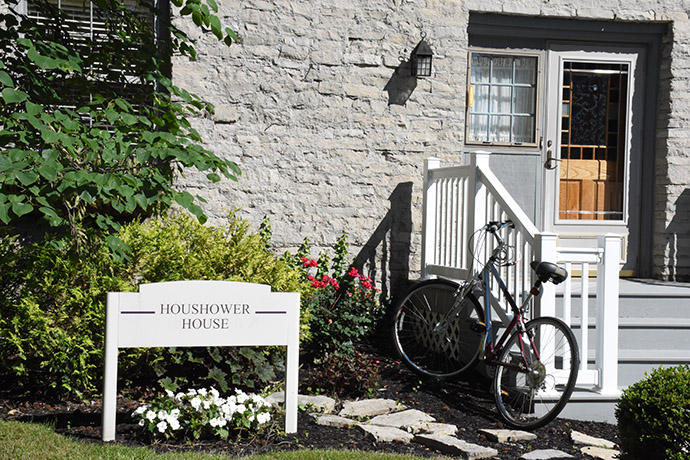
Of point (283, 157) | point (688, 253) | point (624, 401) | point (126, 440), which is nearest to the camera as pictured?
point (624, 401)

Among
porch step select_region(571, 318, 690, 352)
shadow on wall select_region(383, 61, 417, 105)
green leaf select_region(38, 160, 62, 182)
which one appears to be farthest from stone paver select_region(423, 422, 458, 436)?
shadow on wall select_region(383, 61, 417, 105)

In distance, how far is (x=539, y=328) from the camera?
480 centimetres

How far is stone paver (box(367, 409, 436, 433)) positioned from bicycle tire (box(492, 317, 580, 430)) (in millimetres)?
521

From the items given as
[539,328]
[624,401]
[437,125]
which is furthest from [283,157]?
[624,401]

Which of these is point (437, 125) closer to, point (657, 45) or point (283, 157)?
point (283, 157)

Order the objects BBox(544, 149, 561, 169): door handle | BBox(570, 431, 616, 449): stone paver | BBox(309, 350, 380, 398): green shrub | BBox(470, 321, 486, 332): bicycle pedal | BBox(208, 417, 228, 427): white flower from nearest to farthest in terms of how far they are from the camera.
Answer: BBox(208, 417, 228, 427): white flower < BBox(570, 431, 616, 449): stone paver < BBox(309, 350, 380, 398): green shrub < BBox(470, 321, 486, 332): bicycle pedal < BBox(544, 149, 561, 169): door handle

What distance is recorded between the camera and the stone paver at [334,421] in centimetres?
440

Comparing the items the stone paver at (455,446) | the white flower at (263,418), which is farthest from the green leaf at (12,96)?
the stone paver at (455,446)

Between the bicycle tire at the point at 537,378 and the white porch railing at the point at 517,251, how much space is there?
0.18 m

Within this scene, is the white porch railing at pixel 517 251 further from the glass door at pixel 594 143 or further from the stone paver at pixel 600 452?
the glass door at pixel 594 143

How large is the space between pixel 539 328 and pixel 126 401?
2.73 m

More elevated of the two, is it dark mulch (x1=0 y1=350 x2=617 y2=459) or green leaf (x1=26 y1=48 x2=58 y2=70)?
green leaf (x1=26 y1=48 x2=58 y2=70)

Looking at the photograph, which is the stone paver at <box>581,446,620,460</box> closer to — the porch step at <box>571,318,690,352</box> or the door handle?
the porch step at <box>571,318,690,352</box>

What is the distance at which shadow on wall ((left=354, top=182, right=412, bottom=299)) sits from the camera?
6.79m
